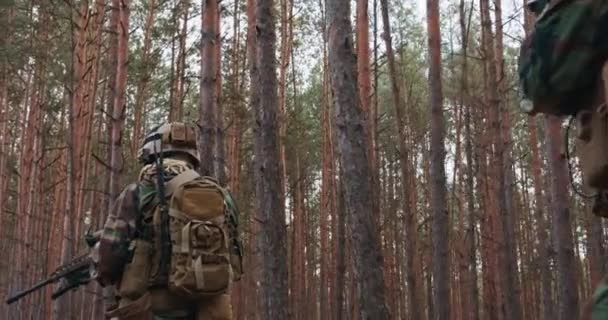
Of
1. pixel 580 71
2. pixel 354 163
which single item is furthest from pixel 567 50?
pixel 354 163

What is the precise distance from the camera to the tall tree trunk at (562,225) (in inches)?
293

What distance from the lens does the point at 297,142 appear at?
17.0 meters

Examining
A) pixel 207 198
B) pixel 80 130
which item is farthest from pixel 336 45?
pixel 80 130

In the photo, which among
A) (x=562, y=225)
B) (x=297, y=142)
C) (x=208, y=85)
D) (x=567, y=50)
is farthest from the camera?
(x=297, y=142)

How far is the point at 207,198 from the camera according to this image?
2.93 meters

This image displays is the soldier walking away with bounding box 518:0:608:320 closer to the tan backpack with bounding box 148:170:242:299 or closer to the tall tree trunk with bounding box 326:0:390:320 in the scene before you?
the tan backpack with bounding box 148:170:242:299

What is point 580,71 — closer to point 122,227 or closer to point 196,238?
point 196,238

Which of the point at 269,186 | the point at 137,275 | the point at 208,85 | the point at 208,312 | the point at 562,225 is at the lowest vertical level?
the point at 208,312

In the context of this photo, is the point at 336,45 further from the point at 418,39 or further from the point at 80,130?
the point at 418,39

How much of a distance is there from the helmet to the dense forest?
1916mm

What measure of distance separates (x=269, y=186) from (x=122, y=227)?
3.51 meters

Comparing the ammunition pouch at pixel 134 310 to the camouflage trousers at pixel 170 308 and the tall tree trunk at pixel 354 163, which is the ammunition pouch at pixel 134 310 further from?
the tall tree trunk at pixel 354 163

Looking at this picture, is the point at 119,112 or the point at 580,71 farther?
the point at 119,112

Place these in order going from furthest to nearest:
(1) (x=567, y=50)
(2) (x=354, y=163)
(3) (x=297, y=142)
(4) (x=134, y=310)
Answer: (3) (x=297, y=142), (2) (x=354, y=163), (4) (x=134, y=310), (1) (x=567, y=50)
